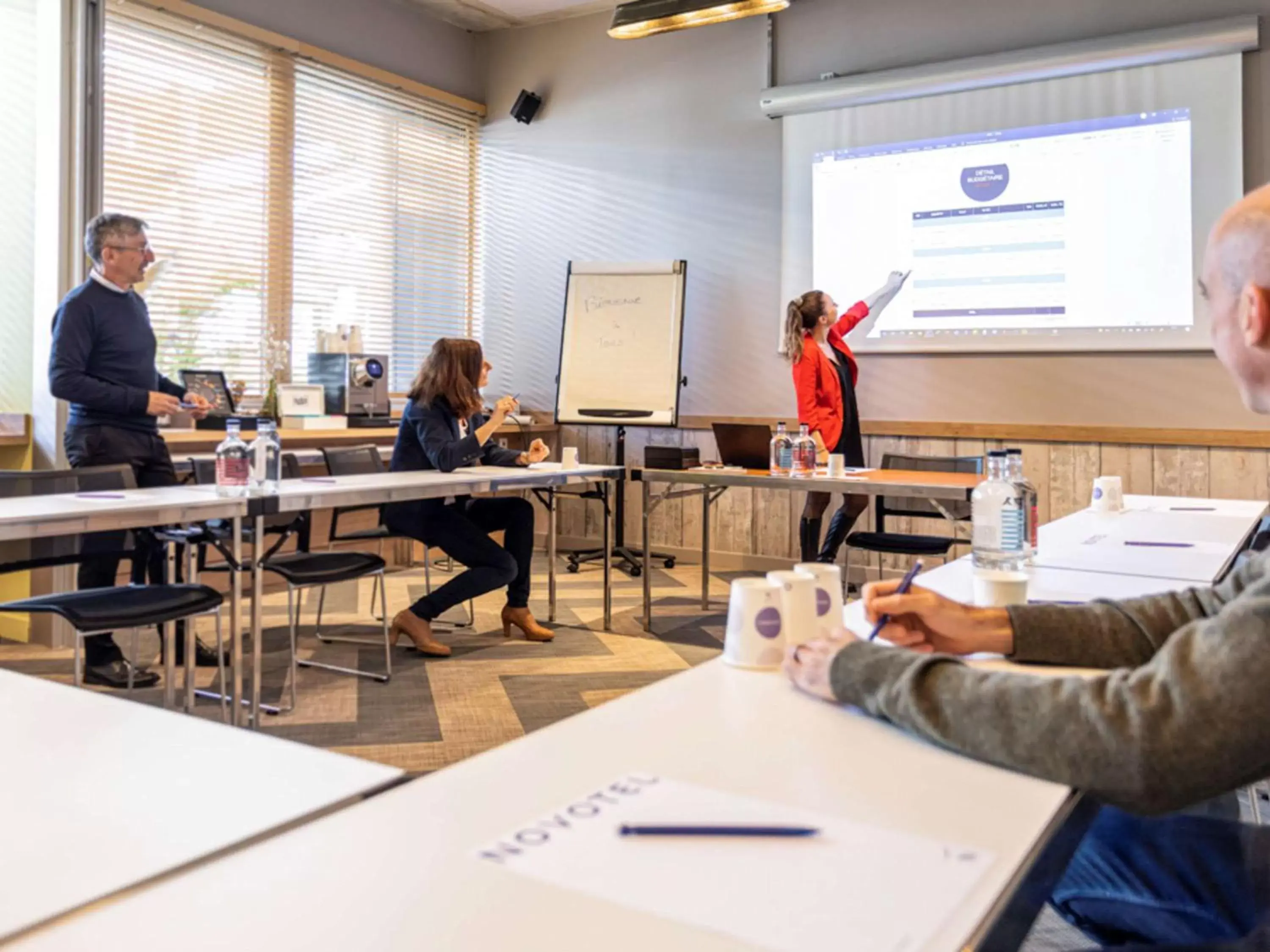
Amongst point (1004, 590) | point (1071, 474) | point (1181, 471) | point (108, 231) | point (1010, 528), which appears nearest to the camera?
point (1004, 590)

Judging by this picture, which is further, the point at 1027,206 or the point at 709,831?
the point at 1027,206

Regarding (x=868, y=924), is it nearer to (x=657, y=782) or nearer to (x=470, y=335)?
(x=657, y=782)

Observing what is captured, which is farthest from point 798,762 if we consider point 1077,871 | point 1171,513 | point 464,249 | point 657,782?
point 464,249

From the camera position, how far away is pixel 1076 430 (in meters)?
5.28

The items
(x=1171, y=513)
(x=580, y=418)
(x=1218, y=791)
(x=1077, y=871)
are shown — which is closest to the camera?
(x=1218, y=791)

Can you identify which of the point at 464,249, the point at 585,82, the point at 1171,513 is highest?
the point at 585,82

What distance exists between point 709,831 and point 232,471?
2753 mm

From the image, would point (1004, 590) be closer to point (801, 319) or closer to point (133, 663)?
point (133, 663)

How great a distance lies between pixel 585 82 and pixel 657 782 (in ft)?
21.5

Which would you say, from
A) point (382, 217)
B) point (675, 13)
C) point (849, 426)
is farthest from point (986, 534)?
point (382, 217)

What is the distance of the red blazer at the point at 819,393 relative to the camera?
5098mm

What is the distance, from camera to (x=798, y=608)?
1.34 m

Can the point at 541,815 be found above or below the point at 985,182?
below

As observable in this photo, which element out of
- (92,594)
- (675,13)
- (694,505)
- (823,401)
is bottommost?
(92,594)
